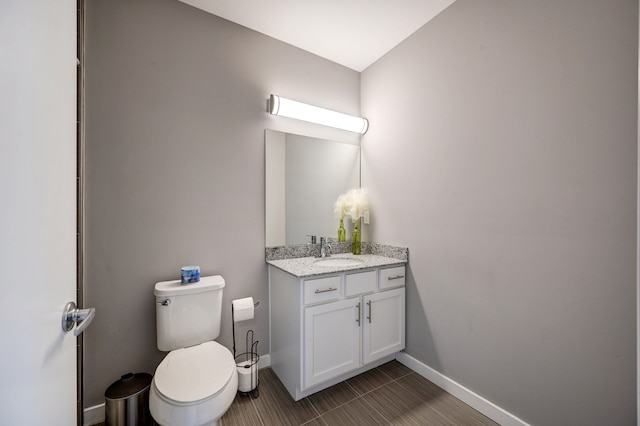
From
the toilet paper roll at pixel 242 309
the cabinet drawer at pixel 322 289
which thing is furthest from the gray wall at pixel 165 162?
the cabinet drawer at pixel 322 289

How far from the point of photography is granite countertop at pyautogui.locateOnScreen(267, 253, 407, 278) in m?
1.76

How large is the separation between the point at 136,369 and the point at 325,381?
1.19 meters

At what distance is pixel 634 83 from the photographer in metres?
1.14

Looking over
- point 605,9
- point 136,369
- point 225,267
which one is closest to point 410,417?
point 225,267

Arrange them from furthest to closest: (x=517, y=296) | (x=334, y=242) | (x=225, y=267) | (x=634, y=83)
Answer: (x=334, y=242), (x=225, y=267), (x=517, y=296), (x=634, y=83)

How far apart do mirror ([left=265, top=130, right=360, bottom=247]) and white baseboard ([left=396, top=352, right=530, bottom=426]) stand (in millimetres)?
1127

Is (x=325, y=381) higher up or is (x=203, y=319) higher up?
(x=203, y=319)

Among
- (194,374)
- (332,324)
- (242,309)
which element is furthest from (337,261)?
(194,374)

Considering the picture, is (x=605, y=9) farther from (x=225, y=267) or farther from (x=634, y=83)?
(x=225, y=267)

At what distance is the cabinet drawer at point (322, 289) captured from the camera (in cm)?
171

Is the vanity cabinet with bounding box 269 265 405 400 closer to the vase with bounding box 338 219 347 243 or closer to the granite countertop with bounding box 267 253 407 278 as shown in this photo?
the granite countertop with bounding box 267 253 407 278

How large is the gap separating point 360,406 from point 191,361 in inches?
42.1
